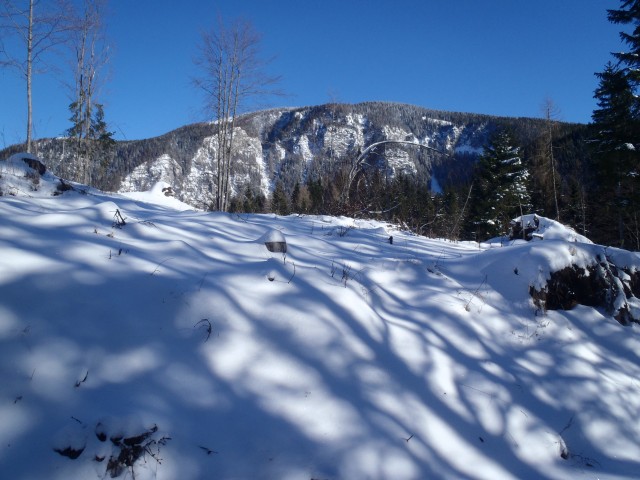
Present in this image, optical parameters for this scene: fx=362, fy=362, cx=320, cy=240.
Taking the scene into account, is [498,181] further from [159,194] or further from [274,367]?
[274,367]

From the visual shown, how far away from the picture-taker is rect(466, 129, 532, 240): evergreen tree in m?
23.6

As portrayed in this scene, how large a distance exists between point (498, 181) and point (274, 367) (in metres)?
25.6

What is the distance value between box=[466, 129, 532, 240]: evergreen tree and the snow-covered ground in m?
21.6

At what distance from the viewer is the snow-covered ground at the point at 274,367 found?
65.2 inches

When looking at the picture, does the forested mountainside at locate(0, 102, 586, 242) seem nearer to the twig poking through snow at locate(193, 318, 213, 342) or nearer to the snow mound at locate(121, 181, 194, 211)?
the snow mound at locate(121, 181, 194, 211)

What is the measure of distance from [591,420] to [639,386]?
94 cm

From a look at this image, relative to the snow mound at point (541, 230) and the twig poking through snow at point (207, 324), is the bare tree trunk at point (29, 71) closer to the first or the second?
the twig poking through snow at point (207, 324)

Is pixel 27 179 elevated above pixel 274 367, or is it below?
above

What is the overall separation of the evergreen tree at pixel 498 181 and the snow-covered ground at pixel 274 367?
21603 mm

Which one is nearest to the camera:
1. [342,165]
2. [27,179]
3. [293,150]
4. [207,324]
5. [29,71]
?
[207,324]

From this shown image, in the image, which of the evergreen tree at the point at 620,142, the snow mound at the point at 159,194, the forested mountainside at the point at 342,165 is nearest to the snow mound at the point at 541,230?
the forested mountainside at the point at 342,165

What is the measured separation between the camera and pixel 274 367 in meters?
2.16

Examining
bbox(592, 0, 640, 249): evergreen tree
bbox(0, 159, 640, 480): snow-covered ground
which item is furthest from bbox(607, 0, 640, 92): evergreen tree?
bbox(0, 159, 640, 480): snow-covered ground

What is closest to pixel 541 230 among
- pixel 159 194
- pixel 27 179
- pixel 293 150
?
pixel 27 179
